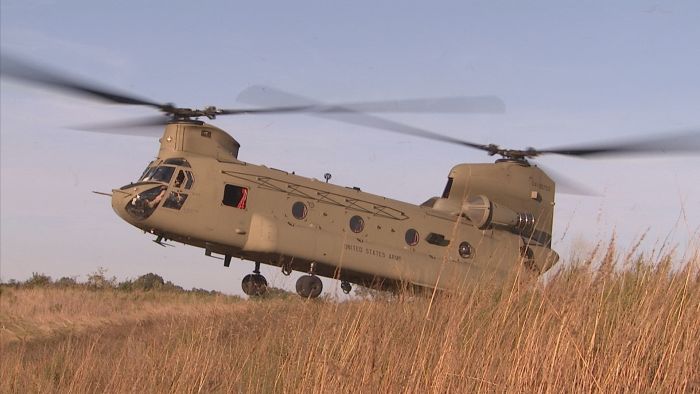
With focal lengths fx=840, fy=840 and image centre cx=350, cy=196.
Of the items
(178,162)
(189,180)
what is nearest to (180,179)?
(189,180)

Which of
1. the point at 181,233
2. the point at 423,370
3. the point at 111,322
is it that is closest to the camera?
the point at 423,370

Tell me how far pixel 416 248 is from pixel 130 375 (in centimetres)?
1004

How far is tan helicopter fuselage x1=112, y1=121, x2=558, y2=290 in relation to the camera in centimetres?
1523

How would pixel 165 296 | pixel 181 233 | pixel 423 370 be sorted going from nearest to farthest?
pixel 423 370
pixel 181 233
pixel 165 296

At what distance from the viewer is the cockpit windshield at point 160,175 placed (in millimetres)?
15281

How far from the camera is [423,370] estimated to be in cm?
552

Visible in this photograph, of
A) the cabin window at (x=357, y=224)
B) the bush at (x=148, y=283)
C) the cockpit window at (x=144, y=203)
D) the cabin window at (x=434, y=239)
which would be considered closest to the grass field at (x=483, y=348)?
the cockpit window at (x=144, y=203)

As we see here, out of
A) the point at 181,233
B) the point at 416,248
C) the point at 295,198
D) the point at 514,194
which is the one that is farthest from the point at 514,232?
the point at 181,233

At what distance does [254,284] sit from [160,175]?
2687mm

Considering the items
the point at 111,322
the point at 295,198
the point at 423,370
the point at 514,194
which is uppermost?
the point at 514,194

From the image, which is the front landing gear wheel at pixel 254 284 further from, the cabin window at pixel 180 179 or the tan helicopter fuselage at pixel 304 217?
the cabin window at pixel 180 179

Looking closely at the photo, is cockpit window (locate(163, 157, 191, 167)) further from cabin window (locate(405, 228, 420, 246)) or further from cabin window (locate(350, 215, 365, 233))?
cabin window (locate(405, 228, 420, 246))

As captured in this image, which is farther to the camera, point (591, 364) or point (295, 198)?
point (295, 198)

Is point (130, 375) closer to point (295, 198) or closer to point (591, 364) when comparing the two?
point (591, 364)
